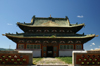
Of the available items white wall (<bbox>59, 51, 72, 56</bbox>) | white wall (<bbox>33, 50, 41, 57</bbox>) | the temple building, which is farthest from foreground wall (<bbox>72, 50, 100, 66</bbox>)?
white wall (<bbox>33, 50, 41, 57</bbox>)

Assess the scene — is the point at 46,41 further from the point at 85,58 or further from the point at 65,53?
the point at 85,58

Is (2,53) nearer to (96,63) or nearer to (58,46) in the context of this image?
(96,63)

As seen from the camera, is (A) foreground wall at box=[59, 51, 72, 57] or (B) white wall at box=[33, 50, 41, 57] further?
(A) foreground wall at box=[59, 51, 72, 57]

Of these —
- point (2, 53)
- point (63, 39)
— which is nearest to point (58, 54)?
point (63, 39)

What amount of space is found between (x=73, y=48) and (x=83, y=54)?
12104mm

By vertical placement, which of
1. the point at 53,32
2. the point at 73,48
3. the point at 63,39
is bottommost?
the point at 73,48

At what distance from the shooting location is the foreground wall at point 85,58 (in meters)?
11.0

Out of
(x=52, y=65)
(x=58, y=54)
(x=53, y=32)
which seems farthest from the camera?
(x=53, y=32)

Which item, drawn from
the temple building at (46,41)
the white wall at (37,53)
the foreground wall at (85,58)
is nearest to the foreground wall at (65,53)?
the temple building at (46,41)

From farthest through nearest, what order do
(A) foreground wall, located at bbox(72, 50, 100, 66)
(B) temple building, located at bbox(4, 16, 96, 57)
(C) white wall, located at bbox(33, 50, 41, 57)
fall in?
(B) temple building, located at bbox(4, 16, 96, 57) < (C) white wall, located at bbox(33, 50, 41, 57) < (A) foreground wall, located at bbox(72, 50, 100, 66)

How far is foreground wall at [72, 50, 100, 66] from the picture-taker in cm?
1105

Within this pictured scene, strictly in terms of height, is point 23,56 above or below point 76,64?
above

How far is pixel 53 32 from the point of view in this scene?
25.6 meters

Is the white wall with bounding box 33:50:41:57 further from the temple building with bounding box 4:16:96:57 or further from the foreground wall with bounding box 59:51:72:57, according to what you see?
the foreground wall with bounding box 59:51:72:57
